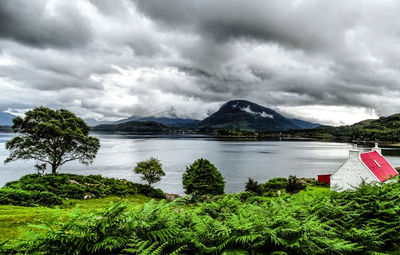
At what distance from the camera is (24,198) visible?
1986 centimetres

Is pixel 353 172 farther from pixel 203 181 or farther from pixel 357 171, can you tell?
pixel 203 181

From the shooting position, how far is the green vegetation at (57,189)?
774 inches

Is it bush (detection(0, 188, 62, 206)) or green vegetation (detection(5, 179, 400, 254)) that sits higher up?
green vegetation (detection(5, 179, 400, 254))

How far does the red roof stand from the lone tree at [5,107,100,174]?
41.7m

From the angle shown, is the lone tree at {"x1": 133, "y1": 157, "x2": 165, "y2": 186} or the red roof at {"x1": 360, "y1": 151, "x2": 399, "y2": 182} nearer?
the red roof at {"x1": 360, "y1": 151, "x2": 399, "y2": 182}

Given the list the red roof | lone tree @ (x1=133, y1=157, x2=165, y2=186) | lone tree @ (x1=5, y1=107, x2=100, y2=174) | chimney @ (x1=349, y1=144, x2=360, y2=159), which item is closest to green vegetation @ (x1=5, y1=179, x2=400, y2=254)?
chimney @ (x1=349, y1=144, x2=360, y2=159)

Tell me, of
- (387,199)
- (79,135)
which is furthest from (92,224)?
(79,135)

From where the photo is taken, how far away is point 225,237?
4.69 metres

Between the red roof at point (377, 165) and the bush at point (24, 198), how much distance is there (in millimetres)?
35139

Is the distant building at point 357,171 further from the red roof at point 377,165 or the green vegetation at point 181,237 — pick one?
the green vegetation at point 181,237

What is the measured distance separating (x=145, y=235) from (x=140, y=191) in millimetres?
33306

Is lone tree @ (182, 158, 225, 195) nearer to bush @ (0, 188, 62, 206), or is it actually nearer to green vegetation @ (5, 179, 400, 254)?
bush @ (0, 188, 62, 206)

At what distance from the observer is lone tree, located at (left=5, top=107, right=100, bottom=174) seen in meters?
36.1

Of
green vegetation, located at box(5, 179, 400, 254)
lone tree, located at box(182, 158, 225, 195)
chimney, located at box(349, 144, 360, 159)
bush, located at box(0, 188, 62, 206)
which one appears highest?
green vegetation, located at box(5, 179, 400, 254)
